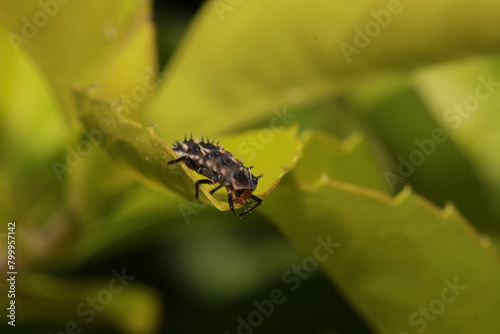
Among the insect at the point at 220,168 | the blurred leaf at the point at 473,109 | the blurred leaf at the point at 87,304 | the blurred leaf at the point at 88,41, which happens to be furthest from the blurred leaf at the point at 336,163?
the blurred leaf at the point at 87,304

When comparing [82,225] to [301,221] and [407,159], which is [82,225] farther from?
[407,159]

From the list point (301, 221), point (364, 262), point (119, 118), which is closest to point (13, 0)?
point (119, 118)

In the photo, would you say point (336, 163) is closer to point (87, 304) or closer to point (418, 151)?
point (418, 151)

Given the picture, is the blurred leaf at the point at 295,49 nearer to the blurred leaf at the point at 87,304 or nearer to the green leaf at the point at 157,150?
the green leaf at the point at 157,150

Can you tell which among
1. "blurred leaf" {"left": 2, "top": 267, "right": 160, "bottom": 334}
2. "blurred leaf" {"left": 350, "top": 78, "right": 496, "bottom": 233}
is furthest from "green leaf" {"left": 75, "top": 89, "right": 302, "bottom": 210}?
"blurred leaf" {"left": 350, "top": 78, "right": 496, "bottom": 233}

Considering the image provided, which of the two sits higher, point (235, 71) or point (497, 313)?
point (235, 71)

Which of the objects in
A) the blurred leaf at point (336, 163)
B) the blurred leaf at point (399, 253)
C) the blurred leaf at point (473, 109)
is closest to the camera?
Answer: the blurred leaf at point (399, 253)
